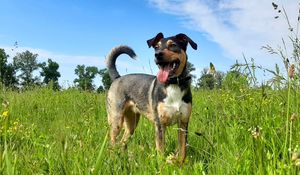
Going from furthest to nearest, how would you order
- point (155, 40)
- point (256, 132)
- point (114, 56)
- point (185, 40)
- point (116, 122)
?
point (114, 56) → point (116, 122) → point (155, 40) → point (185, 40) → point (256, 132)

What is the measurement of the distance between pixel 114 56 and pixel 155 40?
67.8 inches

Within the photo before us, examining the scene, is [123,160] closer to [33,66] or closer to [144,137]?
[144,137]

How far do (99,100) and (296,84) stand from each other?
740 centimetres

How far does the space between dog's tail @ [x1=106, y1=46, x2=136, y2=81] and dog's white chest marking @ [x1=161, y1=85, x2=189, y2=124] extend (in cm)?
198

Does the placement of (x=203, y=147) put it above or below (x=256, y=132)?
below

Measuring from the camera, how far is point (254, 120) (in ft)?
13.6

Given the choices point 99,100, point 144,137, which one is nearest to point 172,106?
point 144,137

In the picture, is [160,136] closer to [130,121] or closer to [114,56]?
[130,121]

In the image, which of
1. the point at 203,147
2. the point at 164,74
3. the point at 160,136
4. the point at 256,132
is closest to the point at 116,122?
the point at 160,136

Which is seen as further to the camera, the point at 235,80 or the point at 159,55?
the point at 159,55

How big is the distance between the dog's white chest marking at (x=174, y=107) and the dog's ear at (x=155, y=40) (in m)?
0.91

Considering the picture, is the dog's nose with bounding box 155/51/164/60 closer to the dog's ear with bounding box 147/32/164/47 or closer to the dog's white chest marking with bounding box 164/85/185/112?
the dog's white chest marking with bounding box 164/85/185/112

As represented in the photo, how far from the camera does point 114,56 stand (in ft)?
26.5

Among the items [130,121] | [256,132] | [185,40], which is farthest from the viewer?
[130,121]
